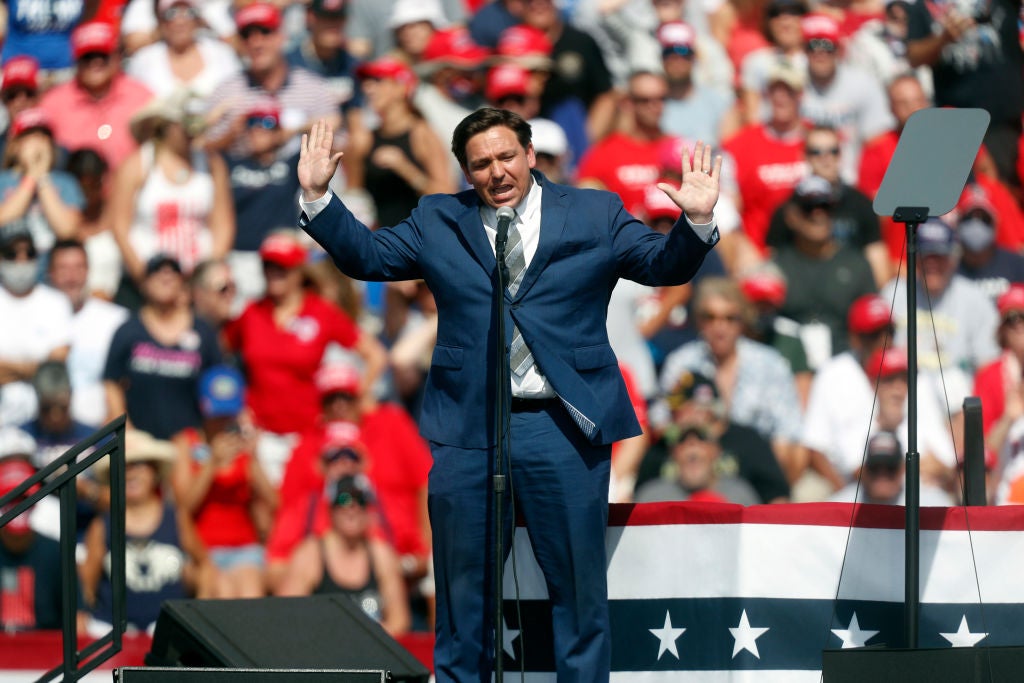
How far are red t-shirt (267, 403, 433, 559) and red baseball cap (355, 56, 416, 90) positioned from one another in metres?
1.82

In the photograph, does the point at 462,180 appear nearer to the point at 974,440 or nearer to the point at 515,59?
the point at 515,59

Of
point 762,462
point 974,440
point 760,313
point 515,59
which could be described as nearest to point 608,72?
point 515,59

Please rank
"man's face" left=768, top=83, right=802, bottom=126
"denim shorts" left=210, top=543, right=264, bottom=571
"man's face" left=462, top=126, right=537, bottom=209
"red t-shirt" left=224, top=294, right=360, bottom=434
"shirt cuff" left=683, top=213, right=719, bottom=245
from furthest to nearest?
"man's face" left=768, top=83, right=802, bottom=126 < "red t-shirt" left=224, top=294, right=360, bottom=434 < "denim shorts" left=210, top=543, right=264, bottom=571 < "man's face" left=462, top=126, right=537, bottom=209 < "shirt cuff" left=683, top=213, right=719, bottom=245

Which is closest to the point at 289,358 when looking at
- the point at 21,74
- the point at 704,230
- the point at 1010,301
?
the point at 21,74

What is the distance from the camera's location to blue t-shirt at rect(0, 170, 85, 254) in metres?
8.64

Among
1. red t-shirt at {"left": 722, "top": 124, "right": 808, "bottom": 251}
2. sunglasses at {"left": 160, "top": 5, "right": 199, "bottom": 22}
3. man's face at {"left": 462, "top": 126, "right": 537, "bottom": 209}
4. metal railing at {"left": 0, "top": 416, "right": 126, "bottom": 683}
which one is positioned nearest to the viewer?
man's face at {"left": 462, "top": 126, "right": 537, "bottom": 209}

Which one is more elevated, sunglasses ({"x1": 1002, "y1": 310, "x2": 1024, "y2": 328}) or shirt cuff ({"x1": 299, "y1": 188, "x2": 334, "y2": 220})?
shirt cuff ({"x1": 299, "y1": 188, "x2": 334, "y2": 220})

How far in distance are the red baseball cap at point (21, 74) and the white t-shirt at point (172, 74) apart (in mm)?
536

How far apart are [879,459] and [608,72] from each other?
8.89 ft

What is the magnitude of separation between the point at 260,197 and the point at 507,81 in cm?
146

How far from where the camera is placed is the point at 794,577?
191 inches

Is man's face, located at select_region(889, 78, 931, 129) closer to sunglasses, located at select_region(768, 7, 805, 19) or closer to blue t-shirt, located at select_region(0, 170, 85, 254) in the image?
sunglasses, located at select_region(768, 7, 805, 19)

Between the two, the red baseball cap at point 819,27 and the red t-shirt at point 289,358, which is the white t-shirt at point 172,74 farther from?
the red baseball cap at point 819,27

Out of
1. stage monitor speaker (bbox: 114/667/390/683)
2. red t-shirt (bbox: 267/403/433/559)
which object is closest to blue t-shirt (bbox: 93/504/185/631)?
red t-shirt (bbox: 267/403/433/559)
